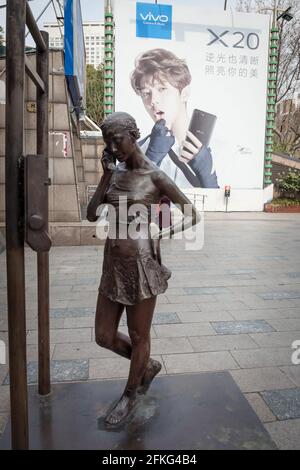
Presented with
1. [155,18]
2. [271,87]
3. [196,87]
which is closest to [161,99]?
[196,87]

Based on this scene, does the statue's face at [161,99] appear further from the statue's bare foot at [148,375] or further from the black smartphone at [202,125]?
the statue's bare foot at [148,375]

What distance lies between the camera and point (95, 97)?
3064cm

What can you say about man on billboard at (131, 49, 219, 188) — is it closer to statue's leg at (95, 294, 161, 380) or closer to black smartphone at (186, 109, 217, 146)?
black smartphone at (186, 109, 217, 146)

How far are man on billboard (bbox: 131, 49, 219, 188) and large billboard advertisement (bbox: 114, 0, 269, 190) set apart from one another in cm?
4

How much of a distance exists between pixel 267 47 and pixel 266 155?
419cm

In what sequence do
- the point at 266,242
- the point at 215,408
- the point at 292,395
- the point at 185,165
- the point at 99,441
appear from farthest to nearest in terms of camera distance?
the point at 185,165 < the point at 266,242 < the point at 292,395 < the point at 215,408 < the point at 99,441

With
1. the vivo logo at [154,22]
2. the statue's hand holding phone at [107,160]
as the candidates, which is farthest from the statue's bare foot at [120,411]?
the vivo logo at [154,22]

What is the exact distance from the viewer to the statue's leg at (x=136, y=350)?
2564 mm

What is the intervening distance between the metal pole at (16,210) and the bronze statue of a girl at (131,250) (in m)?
0.62

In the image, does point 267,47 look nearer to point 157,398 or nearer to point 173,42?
point 173,42

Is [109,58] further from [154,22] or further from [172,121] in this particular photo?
[172,121]

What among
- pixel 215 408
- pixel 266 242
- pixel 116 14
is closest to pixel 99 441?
pixel 215 408

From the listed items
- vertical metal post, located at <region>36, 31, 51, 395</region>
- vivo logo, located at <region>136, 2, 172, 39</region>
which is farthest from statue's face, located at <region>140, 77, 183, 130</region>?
vertical metal post, located at <region>36, 31, 51, 395</region>

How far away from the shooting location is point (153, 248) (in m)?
2.56
